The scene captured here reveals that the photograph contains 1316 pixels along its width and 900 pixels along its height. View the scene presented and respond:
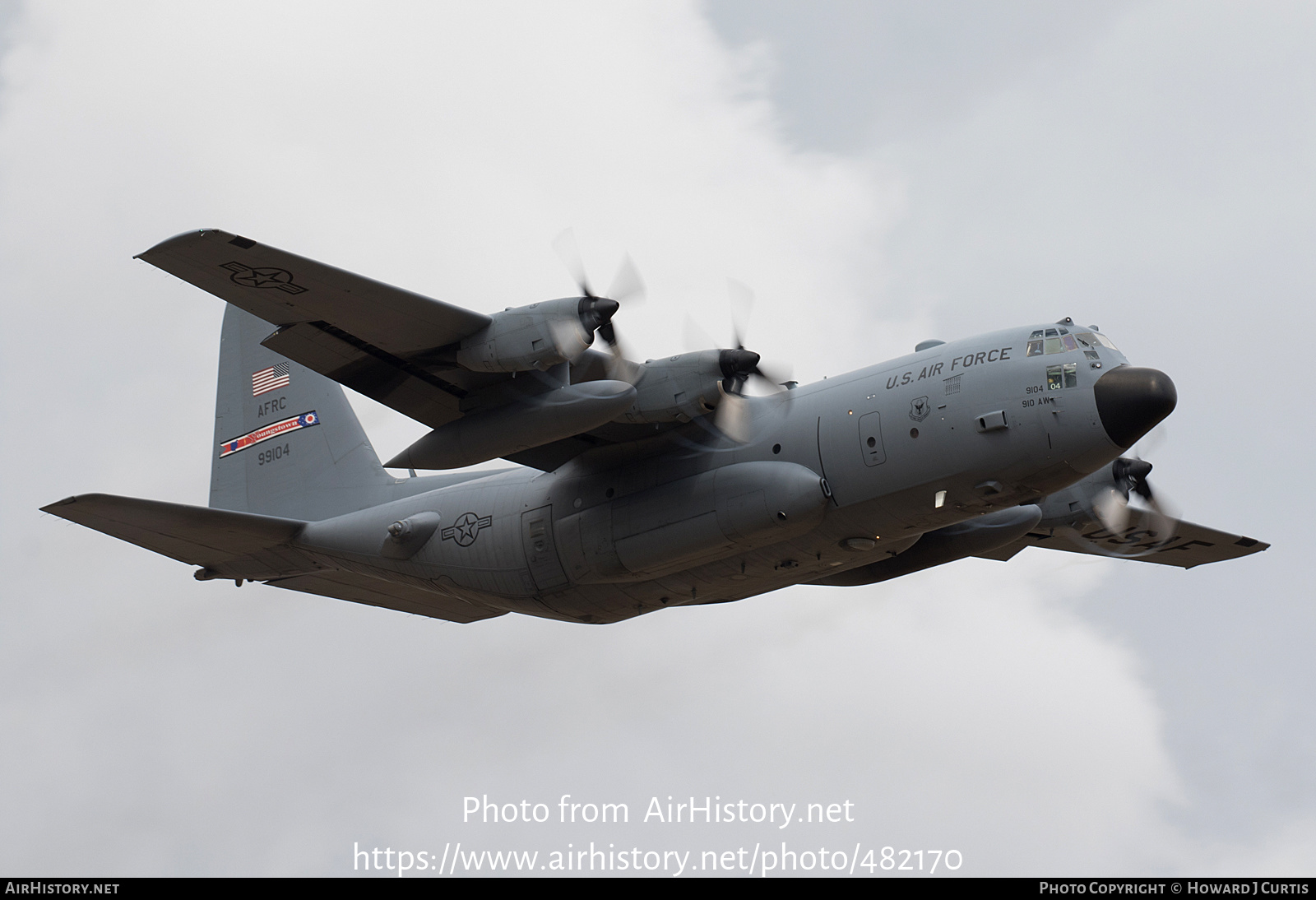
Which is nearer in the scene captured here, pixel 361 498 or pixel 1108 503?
pixel 1108 503

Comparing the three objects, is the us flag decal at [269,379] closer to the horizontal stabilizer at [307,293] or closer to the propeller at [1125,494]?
the horizontal stabilizer at [307,293]

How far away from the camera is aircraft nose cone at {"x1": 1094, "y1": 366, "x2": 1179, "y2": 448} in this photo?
55.6 feet

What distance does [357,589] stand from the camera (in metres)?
23.4

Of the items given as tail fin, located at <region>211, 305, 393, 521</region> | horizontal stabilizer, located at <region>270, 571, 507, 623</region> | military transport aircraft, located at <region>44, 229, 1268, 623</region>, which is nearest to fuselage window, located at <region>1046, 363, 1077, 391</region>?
military transport aircraft, located at <region>44, 229, 1268, 623</region>

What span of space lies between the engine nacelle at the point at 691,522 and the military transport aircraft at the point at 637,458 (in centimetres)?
3

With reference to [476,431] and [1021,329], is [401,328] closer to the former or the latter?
[476,431]

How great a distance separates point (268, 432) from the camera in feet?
82.5

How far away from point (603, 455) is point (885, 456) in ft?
14.0

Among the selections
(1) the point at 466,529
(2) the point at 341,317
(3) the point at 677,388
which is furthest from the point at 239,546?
(3) the point at 677,388

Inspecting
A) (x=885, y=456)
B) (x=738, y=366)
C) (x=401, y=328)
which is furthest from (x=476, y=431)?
(x=885, y=456)

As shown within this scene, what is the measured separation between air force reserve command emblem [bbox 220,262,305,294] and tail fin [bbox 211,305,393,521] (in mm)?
6830

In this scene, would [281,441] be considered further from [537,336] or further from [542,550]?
[537,336]

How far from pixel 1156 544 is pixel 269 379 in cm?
1638

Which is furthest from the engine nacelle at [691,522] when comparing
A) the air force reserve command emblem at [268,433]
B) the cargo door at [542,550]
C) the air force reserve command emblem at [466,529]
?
the air force reserve command emblem at [268,433]
